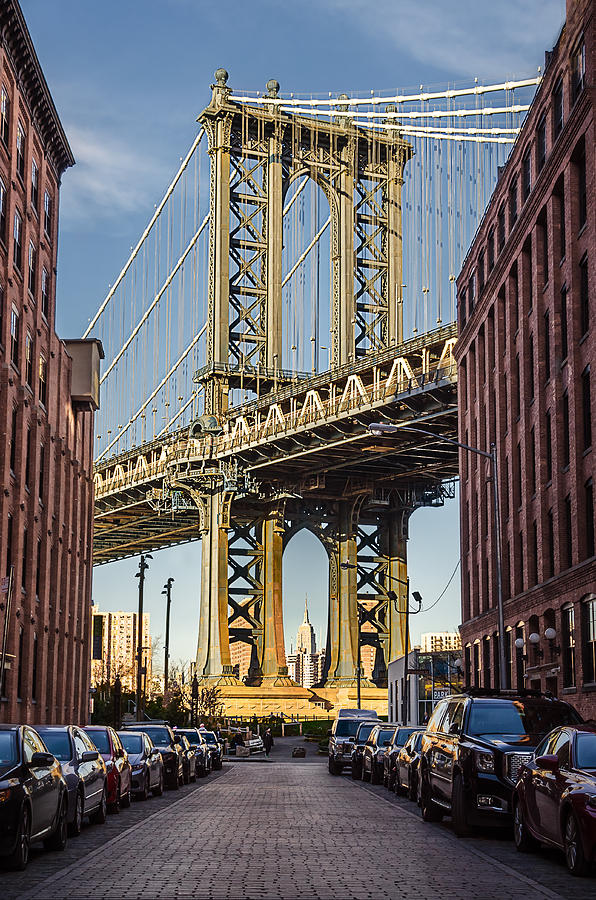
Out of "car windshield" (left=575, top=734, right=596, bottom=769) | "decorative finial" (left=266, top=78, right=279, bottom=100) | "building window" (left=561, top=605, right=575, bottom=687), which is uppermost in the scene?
"decorative finial" (left=266, top=78, right=279, bottom=100)

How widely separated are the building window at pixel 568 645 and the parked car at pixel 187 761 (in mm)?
10577

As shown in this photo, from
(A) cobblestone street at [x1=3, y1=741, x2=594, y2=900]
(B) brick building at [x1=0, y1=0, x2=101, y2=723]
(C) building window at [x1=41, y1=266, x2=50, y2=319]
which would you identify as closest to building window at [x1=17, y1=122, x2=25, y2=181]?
(B) brick building at [x1=0, y1=0, x2=101, y2=723]

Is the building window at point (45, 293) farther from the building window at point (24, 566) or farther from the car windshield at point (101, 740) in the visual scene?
the car windshield at point (101, 740)

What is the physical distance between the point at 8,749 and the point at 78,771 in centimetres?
362

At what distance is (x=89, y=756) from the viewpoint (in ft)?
66.4

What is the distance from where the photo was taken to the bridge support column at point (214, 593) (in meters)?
92.4

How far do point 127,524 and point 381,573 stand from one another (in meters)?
21.3

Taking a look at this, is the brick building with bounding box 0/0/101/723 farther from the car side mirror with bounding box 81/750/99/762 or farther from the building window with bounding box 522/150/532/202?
the car side mirror with bounding box 81/750/99/762

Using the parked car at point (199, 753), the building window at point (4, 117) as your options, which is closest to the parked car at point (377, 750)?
the parked car at point (199, 753)

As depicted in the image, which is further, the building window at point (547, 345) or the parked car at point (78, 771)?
the building window at point (547, 345)

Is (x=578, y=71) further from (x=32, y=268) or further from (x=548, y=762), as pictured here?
(x=548, y=762)

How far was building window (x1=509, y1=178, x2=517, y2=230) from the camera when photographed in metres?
50.0

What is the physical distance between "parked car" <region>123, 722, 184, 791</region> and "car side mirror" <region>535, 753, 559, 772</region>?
56.5ft

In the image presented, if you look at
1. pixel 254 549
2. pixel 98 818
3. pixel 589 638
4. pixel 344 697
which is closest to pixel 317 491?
pixel 254 549
